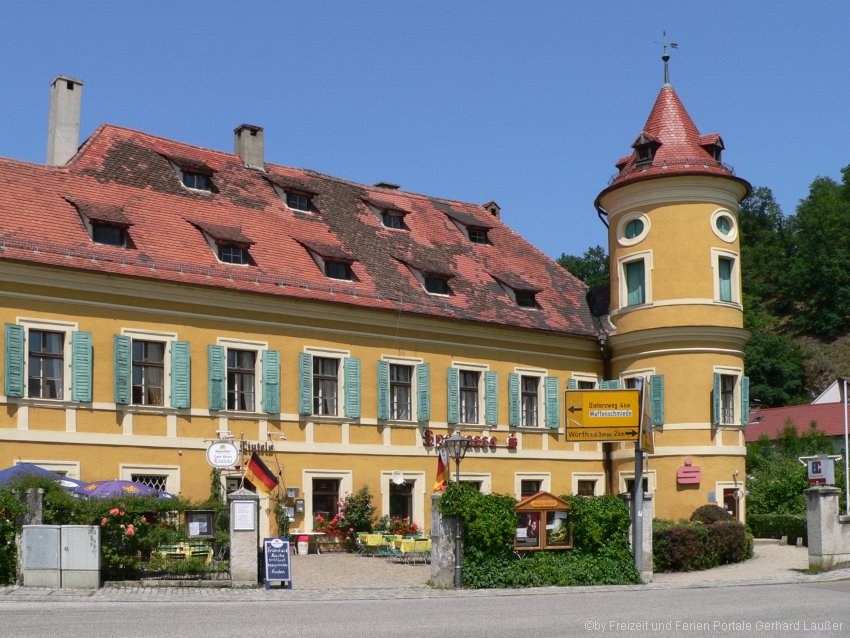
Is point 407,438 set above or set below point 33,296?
below

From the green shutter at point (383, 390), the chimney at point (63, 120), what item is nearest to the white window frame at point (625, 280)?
the green shutter at point (383, 390)

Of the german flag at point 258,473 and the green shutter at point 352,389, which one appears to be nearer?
the german flag at point 258,473

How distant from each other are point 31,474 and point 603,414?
1120 centimetres

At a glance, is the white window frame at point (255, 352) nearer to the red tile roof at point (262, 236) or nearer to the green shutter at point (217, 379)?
the green shutter at point (217, 379)

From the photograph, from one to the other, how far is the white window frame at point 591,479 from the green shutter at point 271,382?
1050cm

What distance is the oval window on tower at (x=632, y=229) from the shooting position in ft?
117

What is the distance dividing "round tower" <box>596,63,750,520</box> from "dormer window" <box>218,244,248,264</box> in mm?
12221

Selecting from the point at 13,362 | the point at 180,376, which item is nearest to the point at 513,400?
the point at 180,376

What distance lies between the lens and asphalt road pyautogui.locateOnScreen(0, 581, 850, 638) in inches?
571

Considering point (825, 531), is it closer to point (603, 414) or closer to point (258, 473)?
point (603, 414)

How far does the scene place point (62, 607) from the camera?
17422 mm

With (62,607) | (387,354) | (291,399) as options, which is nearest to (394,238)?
(387,354)

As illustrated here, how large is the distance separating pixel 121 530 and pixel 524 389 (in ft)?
55.6

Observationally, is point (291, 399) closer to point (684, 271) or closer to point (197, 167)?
point (197, 167)
